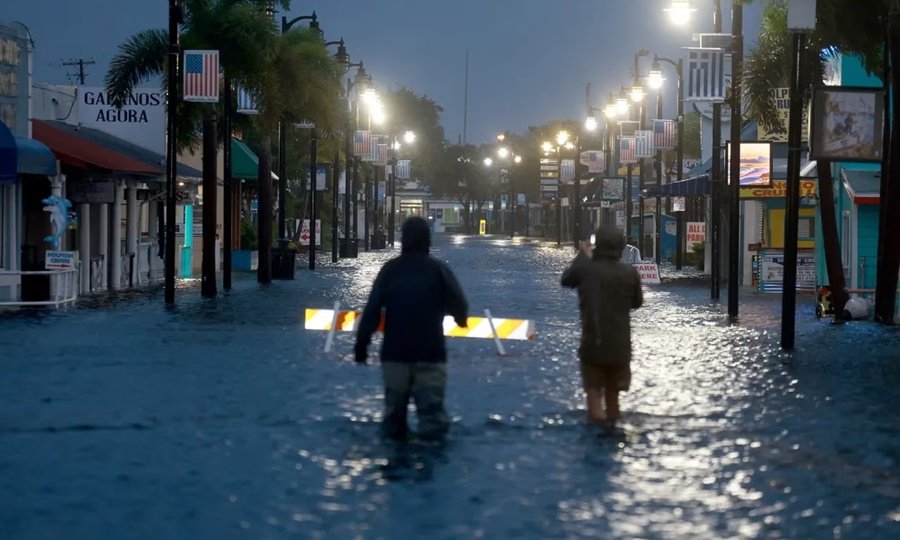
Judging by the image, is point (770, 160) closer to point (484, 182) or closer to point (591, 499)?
point (591, 499)

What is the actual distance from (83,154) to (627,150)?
33.5 metres

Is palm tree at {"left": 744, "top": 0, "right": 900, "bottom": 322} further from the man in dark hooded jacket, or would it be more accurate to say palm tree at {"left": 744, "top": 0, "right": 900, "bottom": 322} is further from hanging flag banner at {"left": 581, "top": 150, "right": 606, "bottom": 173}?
hanging flag banner at {"left": 581, "top": 150, "right": 606, "bottom": 173}

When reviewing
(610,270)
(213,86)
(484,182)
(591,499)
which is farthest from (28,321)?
(484,182)

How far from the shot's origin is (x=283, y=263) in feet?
147

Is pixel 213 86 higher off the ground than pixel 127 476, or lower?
higher

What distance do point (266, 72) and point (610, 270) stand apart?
87.1 feet

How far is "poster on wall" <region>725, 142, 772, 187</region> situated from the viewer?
33.7 metres

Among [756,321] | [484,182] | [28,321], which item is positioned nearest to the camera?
[28,321]

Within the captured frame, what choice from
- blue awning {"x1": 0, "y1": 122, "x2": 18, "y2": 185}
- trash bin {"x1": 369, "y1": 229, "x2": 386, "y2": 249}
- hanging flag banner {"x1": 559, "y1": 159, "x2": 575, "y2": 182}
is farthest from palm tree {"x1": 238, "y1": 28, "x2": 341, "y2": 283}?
hanging flag banner {"x1": 559, "y1": 159, "x2": 575, "y2": 182}

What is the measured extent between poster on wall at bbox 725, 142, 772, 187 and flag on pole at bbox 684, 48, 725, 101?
5.07 feet

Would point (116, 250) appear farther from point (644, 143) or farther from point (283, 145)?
point (644, 143)

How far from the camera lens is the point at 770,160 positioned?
111 feet

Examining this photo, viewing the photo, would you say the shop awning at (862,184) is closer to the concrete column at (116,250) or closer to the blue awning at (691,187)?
the blue awning at (691,187)

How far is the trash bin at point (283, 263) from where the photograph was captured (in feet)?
147
